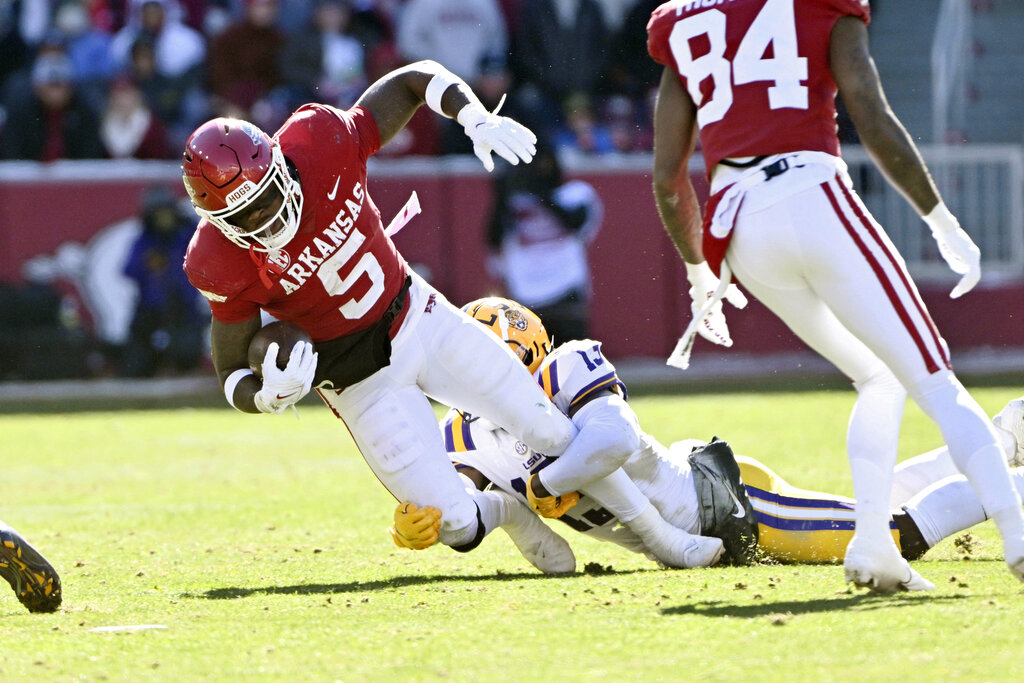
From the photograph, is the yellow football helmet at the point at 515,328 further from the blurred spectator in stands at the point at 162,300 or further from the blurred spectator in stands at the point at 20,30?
the blurred spectator in stands at the point at 20,30

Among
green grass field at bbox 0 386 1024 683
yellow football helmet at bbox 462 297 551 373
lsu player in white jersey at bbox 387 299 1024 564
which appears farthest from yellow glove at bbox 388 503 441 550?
yellow football helmet at bbox 462 297 551 373

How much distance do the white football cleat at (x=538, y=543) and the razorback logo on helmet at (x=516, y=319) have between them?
641mm

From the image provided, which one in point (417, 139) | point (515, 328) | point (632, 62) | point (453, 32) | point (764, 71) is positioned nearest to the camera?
point (764, 71)

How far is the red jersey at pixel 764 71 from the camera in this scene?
3.43 m

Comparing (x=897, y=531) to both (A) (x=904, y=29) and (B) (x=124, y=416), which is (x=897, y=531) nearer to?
(B) (x=124, y=416)

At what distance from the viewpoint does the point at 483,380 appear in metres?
4.24

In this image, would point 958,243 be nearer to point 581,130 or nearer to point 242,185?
point 242,185

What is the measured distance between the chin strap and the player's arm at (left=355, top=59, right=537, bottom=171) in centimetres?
66

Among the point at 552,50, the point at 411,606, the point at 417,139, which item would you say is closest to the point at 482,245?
the point at 417,139

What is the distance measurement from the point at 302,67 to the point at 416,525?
8803 millimetres

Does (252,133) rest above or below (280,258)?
above

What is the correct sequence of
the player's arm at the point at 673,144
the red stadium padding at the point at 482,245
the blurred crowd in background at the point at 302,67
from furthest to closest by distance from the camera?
the blurred crowd in background at the point at 302,67 < the red stadium padding at the point at 482,245 < the player's arm at the point at 673,144

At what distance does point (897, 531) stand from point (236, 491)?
355 cm

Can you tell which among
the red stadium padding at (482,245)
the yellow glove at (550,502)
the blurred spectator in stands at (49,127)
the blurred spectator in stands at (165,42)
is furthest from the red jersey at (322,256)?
the blurred spectator in stands at (165,42)
